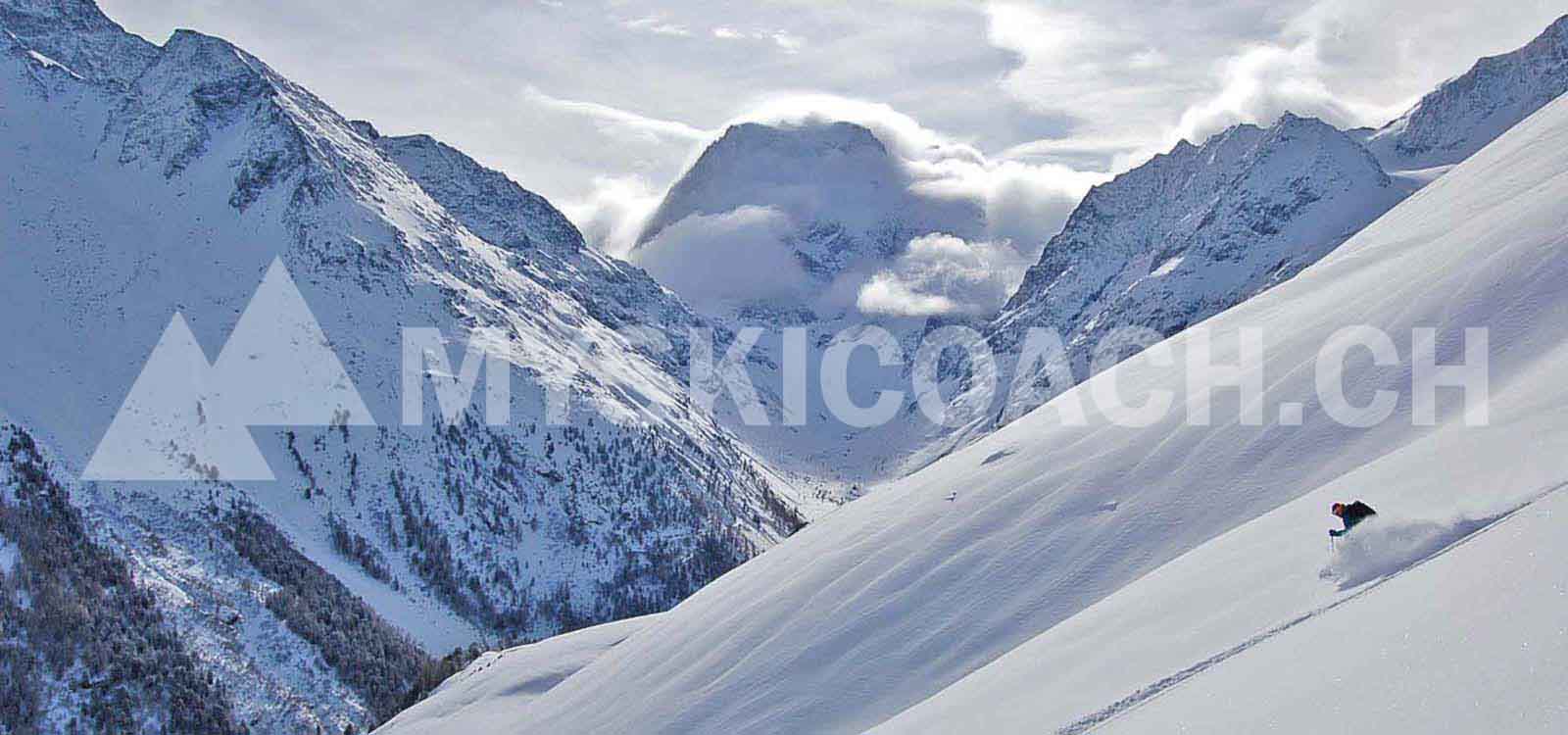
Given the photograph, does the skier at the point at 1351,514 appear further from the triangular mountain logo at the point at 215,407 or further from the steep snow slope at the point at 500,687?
the triangular mountain logo at the point at 215,407

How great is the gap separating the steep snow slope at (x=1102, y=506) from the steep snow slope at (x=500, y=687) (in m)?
6.88

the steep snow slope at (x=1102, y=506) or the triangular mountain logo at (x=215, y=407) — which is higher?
the triangular mountain logo at (x=215, y=407)

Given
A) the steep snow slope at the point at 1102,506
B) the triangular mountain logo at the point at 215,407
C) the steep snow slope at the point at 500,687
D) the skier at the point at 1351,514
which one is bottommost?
the skier at the point at 1351,514

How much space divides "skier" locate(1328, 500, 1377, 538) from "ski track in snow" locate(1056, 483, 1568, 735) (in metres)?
1.07

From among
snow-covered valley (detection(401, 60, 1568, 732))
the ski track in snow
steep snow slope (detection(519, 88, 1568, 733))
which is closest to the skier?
snow-covered valley (detection(401, 60, 1568, 732))

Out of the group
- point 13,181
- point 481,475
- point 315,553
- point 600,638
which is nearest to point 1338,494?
point 600,638

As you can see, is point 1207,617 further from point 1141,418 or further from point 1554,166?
point 1554,166

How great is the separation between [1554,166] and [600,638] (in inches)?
1332

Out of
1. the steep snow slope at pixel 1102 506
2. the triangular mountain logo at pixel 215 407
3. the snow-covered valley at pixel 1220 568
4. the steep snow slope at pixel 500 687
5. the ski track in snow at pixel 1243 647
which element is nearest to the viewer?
the snow-covered valley at pixel 1220 568

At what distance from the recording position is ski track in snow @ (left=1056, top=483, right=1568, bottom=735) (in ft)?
37.0

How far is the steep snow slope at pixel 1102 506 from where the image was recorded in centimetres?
1722

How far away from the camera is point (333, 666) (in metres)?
120

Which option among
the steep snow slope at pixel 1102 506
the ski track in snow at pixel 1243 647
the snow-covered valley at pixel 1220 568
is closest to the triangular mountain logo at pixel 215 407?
the steep snow slope at pixel 1102 506

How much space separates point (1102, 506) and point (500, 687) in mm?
23233
